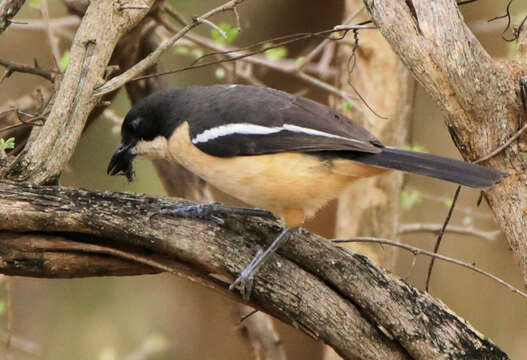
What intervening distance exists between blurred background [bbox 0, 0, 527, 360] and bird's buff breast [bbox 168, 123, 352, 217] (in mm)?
3555

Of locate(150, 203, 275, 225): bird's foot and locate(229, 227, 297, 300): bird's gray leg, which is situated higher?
locate(150, 203, 275, 225): bird's foot

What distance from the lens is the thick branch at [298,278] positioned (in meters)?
2.41

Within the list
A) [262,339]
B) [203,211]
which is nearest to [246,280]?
[203,211]

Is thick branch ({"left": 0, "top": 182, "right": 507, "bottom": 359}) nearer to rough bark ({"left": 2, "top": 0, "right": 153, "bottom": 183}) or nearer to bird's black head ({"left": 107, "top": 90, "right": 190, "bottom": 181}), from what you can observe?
rough bark ({"left": 2, "top": 0, "right": 153, "bottom": 183})

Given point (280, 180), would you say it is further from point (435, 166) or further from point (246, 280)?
point (435, 166)

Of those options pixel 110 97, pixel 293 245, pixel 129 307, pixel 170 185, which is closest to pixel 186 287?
pixel 129 307

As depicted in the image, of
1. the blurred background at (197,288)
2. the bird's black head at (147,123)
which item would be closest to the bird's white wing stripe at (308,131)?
the bird's black head at (147,123)

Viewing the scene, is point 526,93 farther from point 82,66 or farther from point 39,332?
point 39,332

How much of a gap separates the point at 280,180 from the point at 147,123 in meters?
0.72

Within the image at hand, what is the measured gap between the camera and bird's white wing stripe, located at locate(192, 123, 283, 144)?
2.66 meters

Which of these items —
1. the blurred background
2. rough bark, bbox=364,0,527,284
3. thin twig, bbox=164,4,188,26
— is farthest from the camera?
the blurred background

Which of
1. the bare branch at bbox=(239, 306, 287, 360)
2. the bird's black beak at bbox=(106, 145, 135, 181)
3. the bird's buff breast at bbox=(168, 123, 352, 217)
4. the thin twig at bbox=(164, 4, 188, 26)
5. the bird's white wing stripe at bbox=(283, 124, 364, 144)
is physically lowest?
the bare branch at bbox=(239, 306, 287, 360)

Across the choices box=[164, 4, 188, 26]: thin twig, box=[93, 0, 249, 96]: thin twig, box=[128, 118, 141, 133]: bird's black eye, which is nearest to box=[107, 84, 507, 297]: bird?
box=[128, 118, 141, 133]: bird's black eye

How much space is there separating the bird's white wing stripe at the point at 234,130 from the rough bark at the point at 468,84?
22.6 inches
